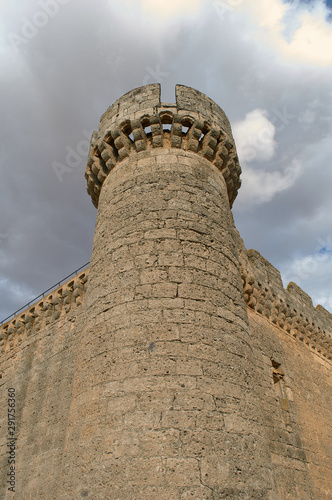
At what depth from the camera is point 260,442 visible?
10.8 ft

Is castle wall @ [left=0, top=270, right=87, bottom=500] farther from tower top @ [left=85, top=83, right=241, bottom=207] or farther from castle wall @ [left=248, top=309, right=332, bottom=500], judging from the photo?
castle wall @ [left=248, top=309, right=332, bottom=500]

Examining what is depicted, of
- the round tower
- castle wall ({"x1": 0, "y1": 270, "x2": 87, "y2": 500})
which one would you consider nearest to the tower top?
the round tower

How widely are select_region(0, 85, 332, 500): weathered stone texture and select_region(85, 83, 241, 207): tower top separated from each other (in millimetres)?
23

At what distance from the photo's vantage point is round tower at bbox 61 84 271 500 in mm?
2805

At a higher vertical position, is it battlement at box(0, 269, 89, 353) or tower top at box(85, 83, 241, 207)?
tower top at box(85, 83, 241, 207)

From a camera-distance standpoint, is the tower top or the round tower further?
the tower top

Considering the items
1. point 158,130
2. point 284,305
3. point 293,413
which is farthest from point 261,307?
point 158,130

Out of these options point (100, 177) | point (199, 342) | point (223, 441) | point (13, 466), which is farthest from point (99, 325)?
point (13, 466)

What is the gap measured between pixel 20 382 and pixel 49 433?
214 centimetres

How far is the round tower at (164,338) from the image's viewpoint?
2.80 meters

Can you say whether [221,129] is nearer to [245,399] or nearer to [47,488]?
[245,399]

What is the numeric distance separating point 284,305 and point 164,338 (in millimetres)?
5465

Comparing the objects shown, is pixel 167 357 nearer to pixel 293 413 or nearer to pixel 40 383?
pixel 293 413

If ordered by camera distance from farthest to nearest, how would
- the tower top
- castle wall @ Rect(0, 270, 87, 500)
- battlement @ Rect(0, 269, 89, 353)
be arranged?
battlement @ Rect(0, 269, 89, 353)
castle wall @ Rect(0, 270, 87, 500)
the tower top
